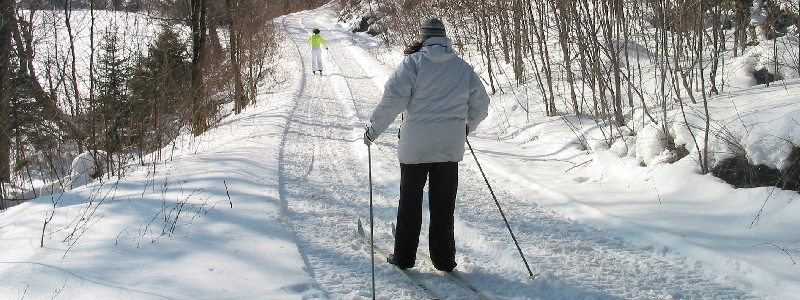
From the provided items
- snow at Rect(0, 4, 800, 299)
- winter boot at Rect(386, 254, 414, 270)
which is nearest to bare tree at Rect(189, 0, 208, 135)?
snow at Rect(0, 4, 800, 299)

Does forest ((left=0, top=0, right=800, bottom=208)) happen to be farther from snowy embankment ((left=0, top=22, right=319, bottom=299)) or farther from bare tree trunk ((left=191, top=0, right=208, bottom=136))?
snowy embankment ((left=0, top=22, right=319, bottom=299))

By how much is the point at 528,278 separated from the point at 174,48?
1513cm

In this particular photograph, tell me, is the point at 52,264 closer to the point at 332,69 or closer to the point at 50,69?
the point at 50,69

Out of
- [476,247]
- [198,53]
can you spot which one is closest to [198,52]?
[198,53]

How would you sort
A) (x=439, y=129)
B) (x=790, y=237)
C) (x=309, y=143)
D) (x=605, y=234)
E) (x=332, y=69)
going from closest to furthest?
1. (x=439, y=129)
2. (x=790, y=237)
3. (x=605, y=234)
4. (x=309, y=143)
5. (x=332, y=69)

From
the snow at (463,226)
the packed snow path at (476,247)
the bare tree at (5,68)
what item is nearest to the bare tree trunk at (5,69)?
the bare tree at (5,68)

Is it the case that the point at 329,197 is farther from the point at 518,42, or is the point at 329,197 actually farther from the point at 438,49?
the point at 518,42

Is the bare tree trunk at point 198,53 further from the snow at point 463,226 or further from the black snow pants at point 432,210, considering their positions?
the black snow pants at point 432,210

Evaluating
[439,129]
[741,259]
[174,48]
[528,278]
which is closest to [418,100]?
[439,129]

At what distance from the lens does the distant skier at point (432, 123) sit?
3.59 meters

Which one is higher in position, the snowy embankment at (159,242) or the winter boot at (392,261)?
the snowy embankment at (159,242)

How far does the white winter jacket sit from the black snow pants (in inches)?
4.1

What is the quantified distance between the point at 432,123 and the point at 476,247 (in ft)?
4.21

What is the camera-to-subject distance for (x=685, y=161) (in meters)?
5.67
